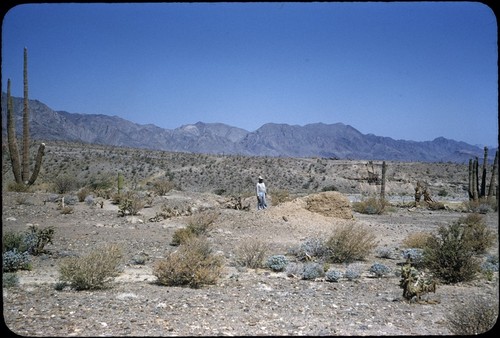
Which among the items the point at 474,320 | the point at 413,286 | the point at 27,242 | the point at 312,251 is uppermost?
the point at 474,320

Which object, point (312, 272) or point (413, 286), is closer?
point (413, 286)

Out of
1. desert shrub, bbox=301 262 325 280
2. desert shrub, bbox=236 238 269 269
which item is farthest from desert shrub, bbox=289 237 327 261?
desert shrub, bbox=301 262 325 280

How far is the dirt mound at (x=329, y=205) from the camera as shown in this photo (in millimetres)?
22375

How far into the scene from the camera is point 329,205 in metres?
22.5

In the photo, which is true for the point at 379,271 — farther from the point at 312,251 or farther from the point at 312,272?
the point at 312,251

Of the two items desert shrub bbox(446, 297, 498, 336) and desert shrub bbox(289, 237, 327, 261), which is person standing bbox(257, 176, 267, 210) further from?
desert shrub bbox(446, 297, 498, 336)

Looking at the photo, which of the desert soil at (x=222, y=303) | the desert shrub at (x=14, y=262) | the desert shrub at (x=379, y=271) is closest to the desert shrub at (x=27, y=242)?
the desert soil at (x=222, y=303)

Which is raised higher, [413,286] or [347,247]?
[413,286]

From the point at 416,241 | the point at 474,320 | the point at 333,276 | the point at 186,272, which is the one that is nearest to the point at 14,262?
the point at 186,272

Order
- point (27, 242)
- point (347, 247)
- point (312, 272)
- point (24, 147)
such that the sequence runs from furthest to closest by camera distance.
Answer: point (24, 147)
point (347, 247)
point (27, 242)
point (312, 272)

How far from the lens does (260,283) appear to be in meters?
10.5

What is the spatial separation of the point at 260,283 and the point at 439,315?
384 cm

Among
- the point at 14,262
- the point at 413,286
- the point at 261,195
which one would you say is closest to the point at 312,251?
the point at 413,286

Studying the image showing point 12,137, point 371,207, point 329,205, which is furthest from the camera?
point 371,207
